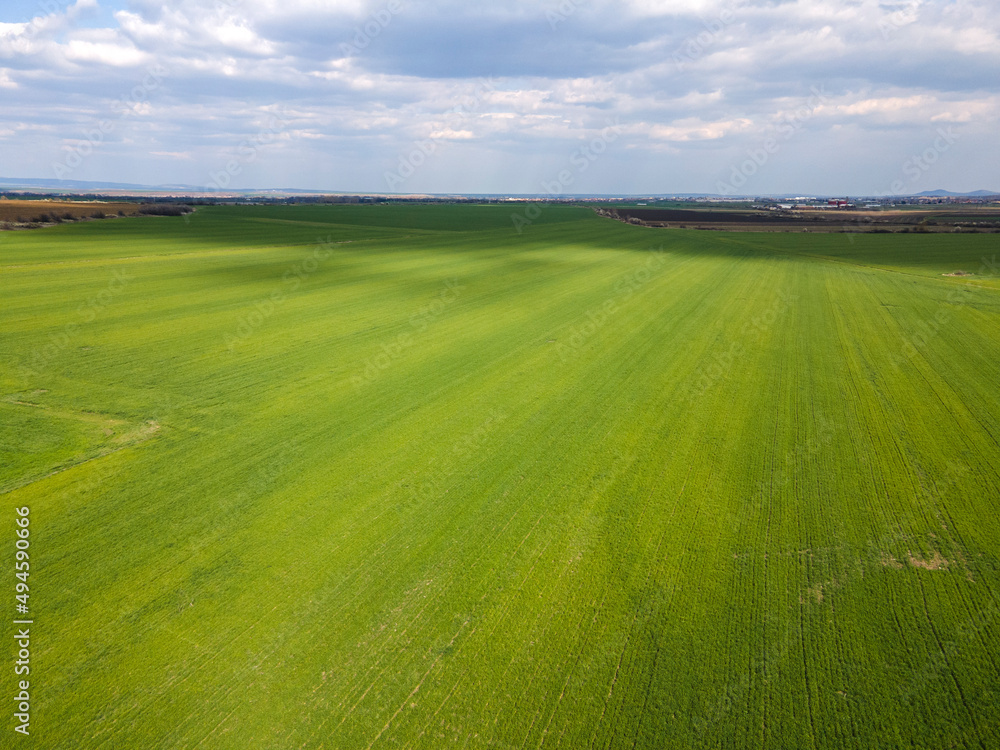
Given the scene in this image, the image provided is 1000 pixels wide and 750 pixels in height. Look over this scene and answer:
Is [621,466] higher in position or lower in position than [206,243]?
lower

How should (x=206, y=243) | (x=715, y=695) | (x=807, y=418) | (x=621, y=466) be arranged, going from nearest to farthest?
(x=715, y=695) < (x=621, y=466) < (x=807, y=418) < (x=206, y=243)

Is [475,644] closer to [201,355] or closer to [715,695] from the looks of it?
[715,695]

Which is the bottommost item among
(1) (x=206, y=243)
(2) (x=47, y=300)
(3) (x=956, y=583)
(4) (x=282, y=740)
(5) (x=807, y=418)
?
(4) (x=282, y=740)

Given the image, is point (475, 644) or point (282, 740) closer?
point (282, 740)

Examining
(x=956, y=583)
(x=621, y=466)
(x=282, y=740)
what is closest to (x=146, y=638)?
(x=282, y=740)

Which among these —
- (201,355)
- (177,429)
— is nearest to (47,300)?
(201,355)

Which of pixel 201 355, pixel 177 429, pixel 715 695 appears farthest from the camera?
pixel 201 355
